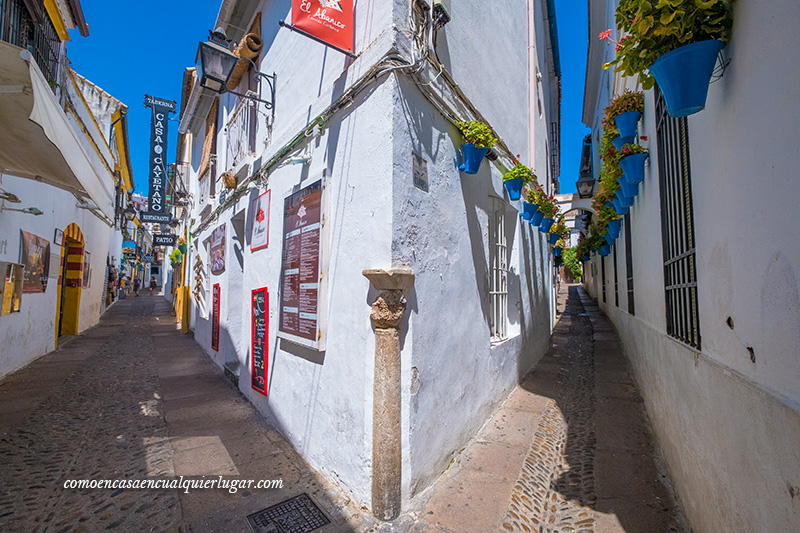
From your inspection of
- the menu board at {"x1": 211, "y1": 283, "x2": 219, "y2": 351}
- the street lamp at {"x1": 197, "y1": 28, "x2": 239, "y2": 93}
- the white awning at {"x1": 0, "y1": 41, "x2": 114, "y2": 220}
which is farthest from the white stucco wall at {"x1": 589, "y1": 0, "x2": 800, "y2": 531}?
the menu board at {"x1": 211, "y1": 283, "x2": 219, "y2": 351}

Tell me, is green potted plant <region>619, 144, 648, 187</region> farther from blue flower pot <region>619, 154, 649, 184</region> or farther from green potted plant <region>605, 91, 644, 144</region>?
green potted plant <region>605, 91, 644, 144</region>

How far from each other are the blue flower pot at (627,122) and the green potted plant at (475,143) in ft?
4.95

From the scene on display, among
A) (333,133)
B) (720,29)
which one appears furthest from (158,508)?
(720,29)

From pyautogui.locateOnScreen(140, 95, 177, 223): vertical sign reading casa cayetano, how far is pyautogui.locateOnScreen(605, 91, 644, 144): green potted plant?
13.4 metres

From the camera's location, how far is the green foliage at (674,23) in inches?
66.4

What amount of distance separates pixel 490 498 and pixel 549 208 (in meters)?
4.24

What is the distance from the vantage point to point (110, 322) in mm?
13742

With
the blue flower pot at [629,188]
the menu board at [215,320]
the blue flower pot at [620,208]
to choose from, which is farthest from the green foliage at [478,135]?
the menu board at [215,320]

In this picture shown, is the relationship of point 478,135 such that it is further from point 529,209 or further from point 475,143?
point 529,209

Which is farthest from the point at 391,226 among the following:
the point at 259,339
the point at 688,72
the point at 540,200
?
the point at 540,200

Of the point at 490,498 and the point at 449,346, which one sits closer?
the point at 490,498

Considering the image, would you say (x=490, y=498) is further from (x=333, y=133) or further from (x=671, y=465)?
(x=333, y=133)

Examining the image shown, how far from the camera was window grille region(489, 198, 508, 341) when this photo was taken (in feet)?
17.1

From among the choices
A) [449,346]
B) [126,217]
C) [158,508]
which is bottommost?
[158,508]
